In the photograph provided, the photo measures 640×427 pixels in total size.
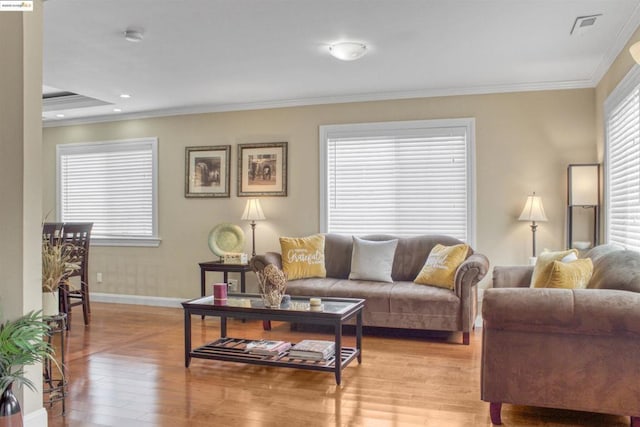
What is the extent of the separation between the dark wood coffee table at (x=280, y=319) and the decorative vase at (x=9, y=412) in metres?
1.60

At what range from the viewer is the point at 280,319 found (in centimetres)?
373

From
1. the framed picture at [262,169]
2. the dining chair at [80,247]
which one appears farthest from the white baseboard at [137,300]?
the framed picture at [262,169]

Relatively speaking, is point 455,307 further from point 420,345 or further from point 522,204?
point 522,204

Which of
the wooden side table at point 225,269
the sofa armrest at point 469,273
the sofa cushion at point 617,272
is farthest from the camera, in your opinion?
the wooden side table at point 225,269

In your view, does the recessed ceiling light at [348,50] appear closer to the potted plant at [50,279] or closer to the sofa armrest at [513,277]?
the sofa armrest at [513,277]

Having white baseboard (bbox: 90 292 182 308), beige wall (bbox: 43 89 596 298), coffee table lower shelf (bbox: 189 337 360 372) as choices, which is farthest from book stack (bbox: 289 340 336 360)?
white baseboard (bbox: 90 292 182 308)

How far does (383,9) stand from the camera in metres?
3.40

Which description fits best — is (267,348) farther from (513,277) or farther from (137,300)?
(137,300)

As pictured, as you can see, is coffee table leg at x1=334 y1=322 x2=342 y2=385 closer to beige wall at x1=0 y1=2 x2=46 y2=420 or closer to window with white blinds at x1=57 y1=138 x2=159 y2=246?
beige wall at x1=0 y1=2 x2=46 y2=420

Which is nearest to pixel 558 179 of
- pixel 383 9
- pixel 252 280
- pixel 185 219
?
pixel 383 9

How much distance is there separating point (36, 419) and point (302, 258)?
309cm

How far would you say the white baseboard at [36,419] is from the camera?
267cm

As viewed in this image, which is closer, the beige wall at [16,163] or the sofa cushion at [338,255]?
the beige wall at [16,163]

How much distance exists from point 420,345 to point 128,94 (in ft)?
13.3
